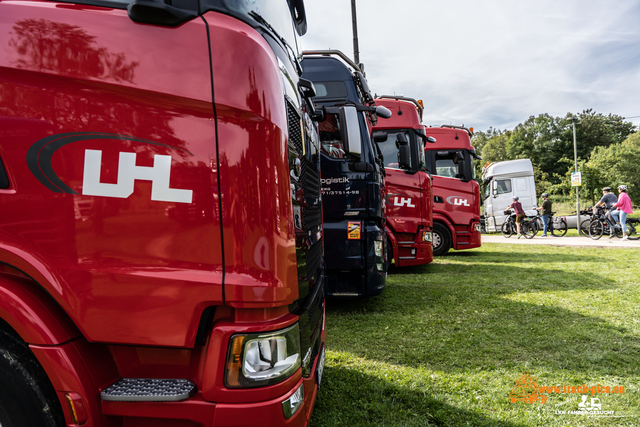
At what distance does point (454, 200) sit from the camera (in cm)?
1060

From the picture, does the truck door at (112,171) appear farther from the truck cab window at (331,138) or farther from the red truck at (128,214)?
the truck cab window at (331,138)

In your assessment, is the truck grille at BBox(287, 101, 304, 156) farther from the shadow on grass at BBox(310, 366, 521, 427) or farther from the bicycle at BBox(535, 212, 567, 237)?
the bicycle at BBox(535, 212, 567, 237)

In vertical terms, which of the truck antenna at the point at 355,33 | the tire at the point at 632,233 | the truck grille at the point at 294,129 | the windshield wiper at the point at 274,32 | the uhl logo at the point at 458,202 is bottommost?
the tire at the point at 632,233

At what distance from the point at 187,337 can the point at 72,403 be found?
46 cm

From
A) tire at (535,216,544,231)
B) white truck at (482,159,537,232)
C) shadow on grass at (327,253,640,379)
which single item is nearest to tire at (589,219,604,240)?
tire at (535,216,544,231)

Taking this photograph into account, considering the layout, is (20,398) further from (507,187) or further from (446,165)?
(507,187)

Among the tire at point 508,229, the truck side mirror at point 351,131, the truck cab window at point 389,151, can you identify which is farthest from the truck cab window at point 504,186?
the truck side mirror at point 351,131

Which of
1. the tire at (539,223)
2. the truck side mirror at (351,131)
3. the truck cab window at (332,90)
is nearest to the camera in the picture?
the truck side mirror at (351,131)

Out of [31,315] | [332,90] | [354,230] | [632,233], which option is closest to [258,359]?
[31,315]

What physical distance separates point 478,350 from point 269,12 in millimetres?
3438

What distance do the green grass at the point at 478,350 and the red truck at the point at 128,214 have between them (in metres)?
1.48

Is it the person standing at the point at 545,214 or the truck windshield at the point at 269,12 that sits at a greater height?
the truck windshield at the point at 269,12

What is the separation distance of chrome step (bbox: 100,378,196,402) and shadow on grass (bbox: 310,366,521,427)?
1.39 meters

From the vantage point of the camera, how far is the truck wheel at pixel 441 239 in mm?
10875
